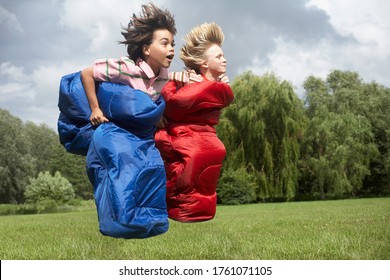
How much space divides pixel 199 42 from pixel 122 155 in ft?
1.89

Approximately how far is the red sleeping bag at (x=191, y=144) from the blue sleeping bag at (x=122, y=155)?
0.36 feet

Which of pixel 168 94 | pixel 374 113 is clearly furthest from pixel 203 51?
pixel 374 113

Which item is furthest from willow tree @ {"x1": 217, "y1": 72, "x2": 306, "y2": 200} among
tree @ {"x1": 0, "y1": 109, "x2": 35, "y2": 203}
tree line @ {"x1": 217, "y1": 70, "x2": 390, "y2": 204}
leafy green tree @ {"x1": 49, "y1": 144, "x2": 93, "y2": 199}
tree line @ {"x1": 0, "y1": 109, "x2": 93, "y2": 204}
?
leafy green tree @ {"x1": 49, "y1": 144, "x2": 93, "y2": 199}

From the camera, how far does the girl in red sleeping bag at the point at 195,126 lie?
1954mm

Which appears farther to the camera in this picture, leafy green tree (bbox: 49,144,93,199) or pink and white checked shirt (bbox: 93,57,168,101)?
leafy green tree (bbox: 49,144,93,199)

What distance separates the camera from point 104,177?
1.76 m

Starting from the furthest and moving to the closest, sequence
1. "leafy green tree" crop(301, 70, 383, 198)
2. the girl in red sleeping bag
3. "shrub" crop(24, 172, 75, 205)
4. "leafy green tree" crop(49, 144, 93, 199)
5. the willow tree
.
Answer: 1. "leafy green tree" crop(49, 144, 93, 199)
2. "leafy green tree" crop(301, 70, 383, 198)
3. "shrub" crop(24, 172, 75, 205)
4. the willow tree
5. the girl in red sleeping bag

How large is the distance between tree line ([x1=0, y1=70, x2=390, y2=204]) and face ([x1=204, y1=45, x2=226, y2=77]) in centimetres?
614

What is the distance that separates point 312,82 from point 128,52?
1339 centimetres

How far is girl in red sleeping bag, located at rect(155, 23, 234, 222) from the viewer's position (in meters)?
1.95

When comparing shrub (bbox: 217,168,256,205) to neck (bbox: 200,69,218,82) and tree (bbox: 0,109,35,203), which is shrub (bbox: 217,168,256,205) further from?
tree (bbox: 0,109,35,203)

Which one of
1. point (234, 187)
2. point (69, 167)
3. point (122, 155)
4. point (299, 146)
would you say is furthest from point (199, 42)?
point (69, 167)

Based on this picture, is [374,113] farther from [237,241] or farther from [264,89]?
[237,241]

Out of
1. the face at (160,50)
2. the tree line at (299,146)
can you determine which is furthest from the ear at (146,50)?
the tree line at (299,146)
